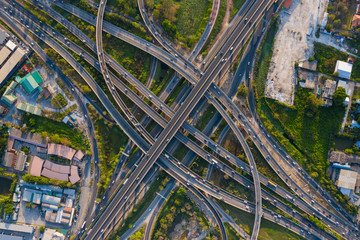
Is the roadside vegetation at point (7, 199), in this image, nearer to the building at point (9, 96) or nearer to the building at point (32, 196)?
the building at point (32, 196)

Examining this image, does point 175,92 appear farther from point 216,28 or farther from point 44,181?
point 44,181

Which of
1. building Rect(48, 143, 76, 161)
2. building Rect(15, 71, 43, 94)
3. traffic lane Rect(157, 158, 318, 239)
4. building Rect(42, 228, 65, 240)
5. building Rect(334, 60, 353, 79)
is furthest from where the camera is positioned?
traffic lane Rect(157, 158, 318, 239)

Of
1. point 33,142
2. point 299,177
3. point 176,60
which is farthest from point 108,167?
point 299,177

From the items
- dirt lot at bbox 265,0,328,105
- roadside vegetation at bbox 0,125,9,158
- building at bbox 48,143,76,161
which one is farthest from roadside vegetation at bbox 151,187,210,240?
roadside vegetation at bbox 0,125,9,158

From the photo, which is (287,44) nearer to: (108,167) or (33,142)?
(108,167)

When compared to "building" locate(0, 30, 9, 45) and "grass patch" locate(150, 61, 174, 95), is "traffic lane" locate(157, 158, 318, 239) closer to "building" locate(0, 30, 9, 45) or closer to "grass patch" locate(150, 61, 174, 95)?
A: "grass patch" locate(150, 61, 174, 95)

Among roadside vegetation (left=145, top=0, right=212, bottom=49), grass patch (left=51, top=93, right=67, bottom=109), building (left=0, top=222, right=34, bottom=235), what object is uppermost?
roadside vegetation (left=145, top=0, right=212, bottom=49)

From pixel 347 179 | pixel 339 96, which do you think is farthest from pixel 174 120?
pixel 347 179
